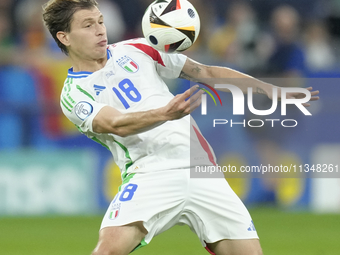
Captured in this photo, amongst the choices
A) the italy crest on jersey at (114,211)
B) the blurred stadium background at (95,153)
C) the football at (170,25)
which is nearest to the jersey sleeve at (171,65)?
the football at (170,25)

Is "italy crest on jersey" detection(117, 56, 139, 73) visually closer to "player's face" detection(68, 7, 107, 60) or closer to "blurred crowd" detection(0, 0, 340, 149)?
"player's face" detection(68, 7, 107, 60)

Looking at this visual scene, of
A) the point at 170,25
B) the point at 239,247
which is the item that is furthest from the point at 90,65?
the point at 239,247

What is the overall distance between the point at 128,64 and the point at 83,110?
1.74ft

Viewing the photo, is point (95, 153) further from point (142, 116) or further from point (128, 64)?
point (142, 116)

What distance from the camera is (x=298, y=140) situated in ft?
28.8

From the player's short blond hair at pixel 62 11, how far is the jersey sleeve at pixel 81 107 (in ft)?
1.97

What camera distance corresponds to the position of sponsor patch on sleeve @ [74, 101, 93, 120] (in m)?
4.14

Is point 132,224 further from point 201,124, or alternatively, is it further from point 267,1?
point 267,1

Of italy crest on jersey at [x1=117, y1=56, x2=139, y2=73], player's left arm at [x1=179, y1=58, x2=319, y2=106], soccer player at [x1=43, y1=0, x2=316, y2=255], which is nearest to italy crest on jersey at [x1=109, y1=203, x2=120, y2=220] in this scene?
soccer player at [x1=43, y1=0, x2=316, y2=255]

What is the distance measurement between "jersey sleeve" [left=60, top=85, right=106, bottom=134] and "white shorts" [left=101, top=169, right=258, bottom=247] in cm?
53

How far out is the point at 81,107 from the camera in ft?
13.7

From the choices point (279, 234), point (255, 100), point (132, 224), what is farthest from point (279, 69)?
point (132, 224)

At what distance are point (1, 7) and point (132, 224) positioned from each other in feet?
23.8

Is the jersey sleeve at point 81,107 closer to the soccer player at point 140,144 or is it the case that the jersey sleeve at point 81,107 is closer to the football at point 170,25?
the soccer player at point 140,144
